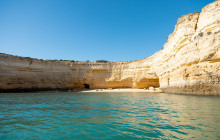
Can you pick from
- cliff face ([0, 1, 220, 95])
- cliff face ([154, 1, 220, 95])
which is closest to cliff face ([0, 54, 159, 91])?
cliff face ([0, 1, 220, 95])

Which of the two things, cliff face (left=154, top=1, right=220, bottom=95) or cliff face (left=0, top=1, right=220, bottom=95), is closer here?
cliff face (left=154, top=1, right=220, bottom=95)

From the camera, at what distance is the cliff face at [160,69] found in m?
12.8

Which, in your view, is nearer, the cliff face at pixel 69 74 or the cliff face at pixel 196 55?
the cliff face at pixel 196 55

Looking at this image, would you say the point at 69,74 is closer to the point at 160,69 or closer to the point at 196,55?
the point at 160,69

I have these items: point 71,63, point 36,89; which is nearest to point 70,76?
point 71,63

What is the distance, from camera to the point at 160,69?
2256 cm

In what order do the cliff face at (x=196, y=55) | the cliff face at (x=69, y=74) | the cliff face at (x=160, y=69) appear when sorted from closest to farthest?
the cliff face at (x=196, y=55) → the cliff face at (x=160, y=69) → the cliff face at (x=69, y=74)

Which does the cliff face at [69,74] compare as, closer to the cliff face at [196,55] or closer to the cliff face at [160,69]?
Result: the cliff face at [160,69]

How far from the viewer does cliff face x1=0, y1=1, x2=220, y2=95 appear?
1275 centimetres

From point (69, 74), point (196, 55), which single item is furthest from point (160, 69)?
point (69, 74)

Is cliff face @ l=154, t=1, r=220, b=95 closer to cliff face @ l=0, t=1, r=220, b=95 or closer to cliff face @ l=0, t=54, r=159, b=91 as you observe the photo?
cliff face @ l=0, t=1, r=220, b=95

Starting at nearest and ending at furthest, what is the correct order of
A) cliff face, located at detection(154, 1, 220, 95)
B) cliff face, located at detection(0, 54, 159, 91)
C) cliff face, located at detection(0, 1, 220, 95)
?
cliff face, located at detection(154, 1, 220, 95) < cliff face, located at detection(0, 1, 220, 95) < cliff face, located at detection(0, 54, 159, 91)

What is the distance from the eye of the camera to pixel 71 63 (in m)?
32.5

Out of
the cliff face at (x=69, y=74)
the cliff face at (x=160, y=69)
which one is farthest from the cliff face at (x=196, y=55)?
the cliff face at (x=69, y=74)
